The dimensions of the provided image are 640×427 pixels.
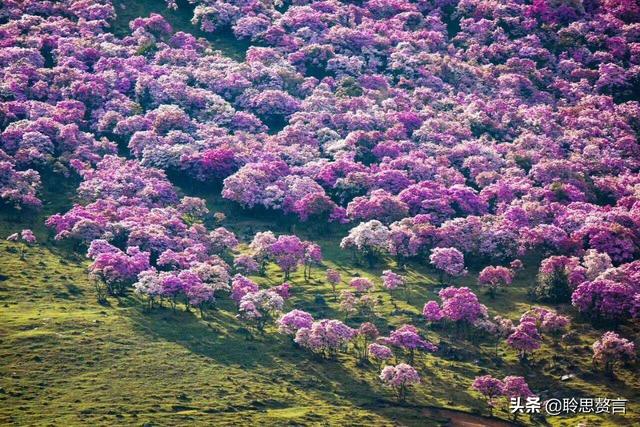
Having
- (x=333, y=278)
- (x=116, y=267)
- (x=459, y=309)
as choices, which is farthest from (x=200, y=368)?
(x=459, y=309)

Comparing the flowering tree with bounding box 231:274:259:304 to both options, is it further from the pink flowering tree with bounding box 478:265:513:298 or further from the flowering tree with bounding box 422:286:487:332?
the pink flowering tree with bounding box 478:265:513:298

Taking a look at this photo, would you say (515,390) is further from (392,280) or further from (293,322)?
(293,322)

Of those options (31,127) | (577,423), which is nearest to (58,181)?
(31,127)

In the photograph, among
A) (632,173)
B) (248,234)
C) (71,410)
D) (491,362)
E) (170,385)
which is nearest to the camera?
(71,410)

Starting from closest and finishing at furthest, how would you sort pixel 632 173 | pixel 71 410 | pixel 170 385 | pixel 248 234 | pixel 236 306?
pixel 71 410 → pixel 170 385 → pixel 236 306 → pixel 248 234 → pixel 632 173

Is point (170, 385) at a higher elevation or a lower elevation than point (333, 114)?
lower

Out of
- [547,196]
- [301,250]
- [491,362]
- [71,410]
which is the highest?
[547,196]

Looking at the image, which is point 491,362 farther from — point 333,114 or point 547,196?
point 333,114

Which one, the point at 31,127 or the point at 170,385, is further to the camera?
the point at 31,127
